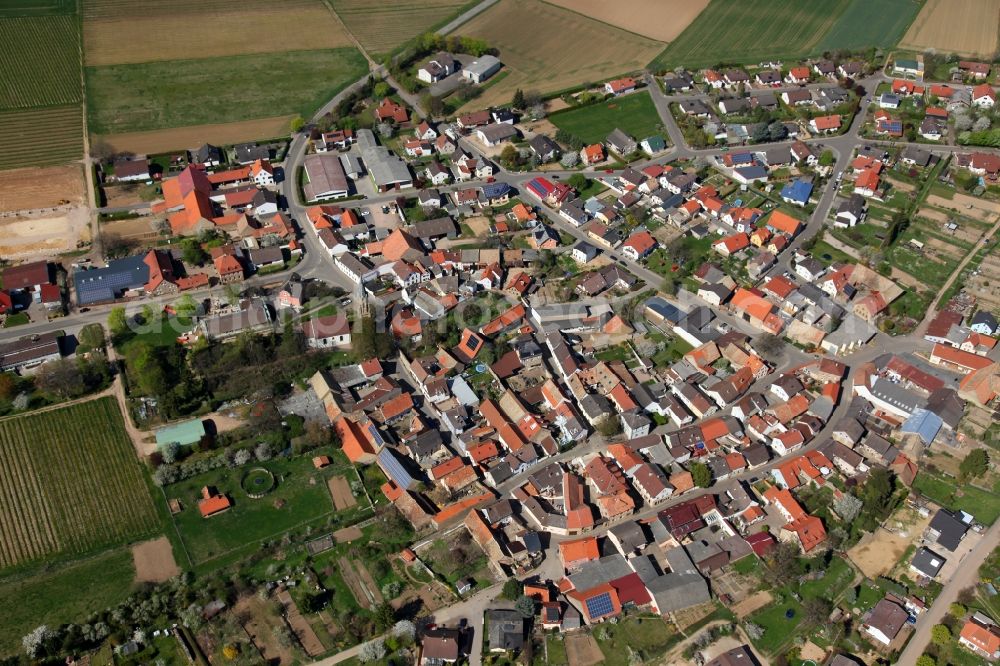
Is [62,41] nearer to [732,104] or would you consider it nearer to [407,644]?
[732,104]

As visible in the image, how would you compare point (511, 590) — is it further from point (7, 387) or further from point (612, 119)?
point (612, 119)

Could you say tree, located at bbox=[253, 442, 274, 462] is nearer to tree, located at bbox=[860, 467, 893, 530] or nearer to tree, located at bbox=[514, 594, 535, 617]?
tree, located at bbox=[514, 594, 535, 617]

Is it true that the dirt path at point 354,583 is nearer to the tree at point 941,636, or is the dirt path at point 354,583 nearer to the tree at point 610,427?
the tree at point 610,427

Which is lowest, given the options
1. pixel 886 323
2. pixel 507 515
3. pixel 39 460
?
pixel 39 460

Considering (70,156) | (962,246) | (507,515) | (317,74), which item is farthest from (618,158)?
(70,156)

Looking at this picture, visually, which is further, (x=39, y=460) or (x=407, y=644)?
(x=39, y=460)

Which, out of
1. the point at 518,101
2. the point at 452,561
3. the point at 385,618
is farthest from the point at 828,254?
the point at 385,618

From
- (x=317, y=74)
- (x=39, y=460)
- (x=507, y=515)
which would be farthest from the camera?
(x=317, y=74)

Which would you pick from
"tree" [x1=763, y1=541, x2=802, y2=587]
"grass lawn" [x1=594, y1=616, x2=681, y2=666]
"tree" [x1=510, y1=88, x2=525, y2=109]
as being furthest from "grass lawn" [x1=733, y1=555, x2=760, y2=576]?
"tree" [x1=510, y1=88, x2=525, y2=109]
